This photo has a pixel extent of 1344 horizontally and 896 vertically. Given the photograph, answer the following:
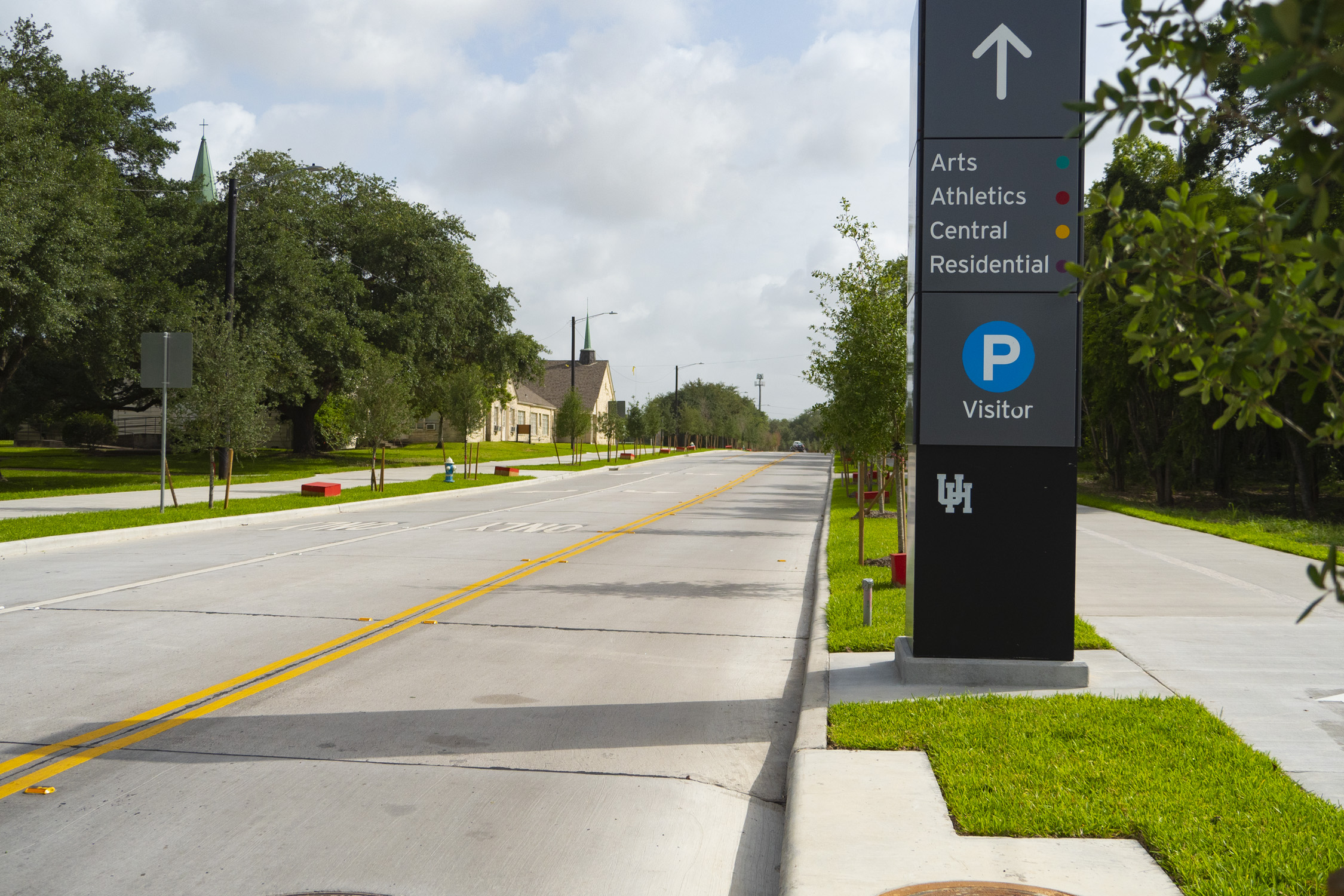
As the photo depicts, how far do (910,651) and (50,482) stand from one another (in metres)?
29.8

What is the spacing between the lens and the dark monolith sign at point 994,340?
7367mm

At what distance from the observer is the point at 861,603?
10.9m

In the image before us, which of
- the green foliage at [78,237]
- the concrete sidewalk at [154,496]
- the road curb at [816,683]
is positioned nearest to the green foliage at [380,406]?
the concrete sidewalk at [154,496]

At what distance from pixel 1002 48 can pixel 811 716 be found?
15.8 ft

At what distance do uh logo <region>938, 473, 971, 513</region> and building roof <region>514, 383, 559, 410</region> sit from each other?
81523 mm

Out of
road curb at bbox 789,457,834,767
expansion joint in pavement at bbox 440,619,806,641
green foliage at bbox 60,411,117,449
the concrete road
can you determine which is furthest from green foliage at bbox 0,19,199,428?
road curb at bbox 789,457,834,767

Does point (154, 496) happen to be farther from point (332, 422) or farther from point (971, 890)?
point (332, 422)

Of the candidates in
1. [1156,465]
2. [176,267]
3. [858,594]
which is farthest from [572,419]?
[858,594]

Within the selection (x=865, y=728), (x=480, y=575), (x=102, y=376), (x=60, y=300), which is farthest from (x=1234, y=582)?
(x=102, y=376)

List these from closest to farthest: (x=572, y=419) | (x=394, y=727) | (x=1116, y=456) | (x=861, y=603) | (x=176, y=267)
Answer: (x=394, y=727) → (x=861, y=603) → (x=176, y=267) → (x=1116, y=456) → (x=572, y=419)

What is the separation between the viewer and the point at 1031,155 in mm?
7402

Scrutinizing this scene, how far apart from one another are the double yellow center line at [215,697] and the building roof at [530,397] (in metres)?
78.0

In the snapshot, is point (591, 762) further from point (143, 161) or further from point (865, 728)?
point (143, 161)

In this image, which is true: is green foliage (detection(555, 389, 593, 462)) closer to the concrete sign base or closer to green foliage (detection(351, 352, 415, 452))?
green foliage (detection(351, 352, 415, 452))
